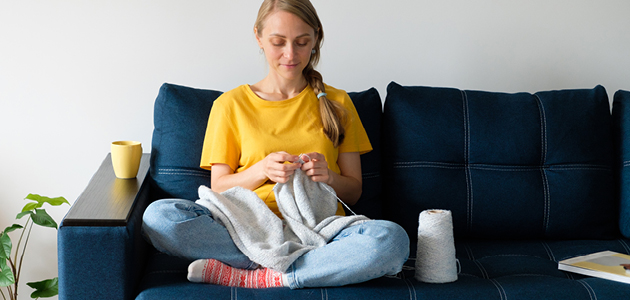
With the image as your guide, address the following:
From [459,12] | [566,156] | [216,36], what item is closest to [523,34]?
[459,12]

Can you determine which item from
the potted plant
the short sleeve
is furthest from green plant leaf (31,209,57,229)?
the short sleeve

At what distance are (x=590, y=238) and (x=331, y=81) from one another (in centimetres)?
114

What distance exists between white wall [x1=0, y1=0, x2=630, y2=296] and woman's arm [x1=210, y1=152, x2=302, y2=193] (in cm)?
62

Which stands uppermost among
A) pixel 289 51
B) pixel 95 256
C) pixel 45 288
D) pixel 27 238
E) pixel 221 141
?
pixel 289 51

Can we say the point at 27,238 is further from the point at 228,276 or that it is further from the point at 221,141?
the point at 228,276

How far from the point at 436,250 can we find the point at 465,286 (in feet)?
0.38

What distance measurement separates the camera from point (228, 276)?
1450mm

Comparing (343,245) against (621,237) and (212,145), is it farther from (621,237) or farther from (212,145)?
(621,237)

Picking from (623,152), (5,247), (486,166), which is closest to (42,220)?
(5,247)

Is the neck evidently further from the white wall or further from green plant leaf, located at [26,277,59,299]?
green plant leaf, located at [26,277,59,299]

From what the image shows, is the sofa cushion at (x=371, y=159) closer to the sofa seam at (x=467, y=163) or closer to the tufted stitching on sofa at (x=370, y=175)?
the tufted stitching on sofa at (x=370, y=175)

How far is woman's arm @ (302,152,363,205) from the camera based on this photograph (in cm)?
165

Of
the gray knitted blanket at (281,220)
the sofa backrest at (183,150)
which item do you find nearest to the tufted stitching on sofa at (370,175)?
the sofa backrest at (183,150)

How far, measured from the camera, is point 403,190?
1.97 meters
